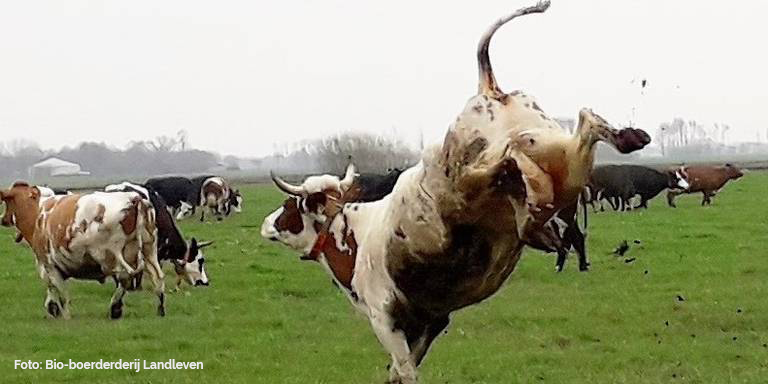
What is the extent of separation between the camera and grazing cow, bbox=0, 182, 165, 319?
12.7 m

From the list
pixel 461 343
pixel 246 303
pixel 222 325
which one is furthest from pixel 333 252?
pixel 246 303

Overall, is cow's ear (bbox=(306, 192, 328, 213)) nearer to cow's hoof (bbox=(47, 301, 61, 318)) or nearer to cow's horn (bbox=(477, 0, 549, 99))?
cow's horn (bbox=(477, 0, 549, 99))

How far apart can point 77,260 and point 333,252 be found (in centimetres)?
835

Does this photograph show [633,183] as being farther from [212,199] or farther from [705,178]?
[212,199]

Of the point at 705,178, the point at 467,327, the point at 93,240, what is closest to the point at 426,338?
the point at 467,327

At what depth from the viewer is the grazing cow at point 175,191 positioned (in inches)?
1310

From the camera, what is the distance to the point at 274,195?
43469 mm

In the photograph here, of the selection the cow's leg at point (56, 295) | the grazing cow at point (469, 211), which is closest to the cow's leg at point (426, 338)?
the grazing cow at point (469, 211)

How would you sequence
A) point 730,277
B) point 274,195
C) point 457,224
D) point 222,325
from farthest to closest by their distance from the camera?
point 274,195
point 730,277
point 222,325
point 457,224

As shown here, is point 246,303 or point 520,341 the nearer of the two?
point 520,341

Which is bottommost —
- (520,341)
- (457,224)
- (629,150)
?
(520,341)

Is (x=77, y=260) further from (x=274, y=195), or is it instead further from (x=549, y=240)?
(x=274, y=195)

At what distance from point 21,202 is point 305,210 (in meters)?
8.02

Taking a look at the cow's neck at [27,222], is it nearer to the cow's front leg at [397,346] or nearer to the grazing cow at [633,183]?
the cow's front leg at [397,346]
